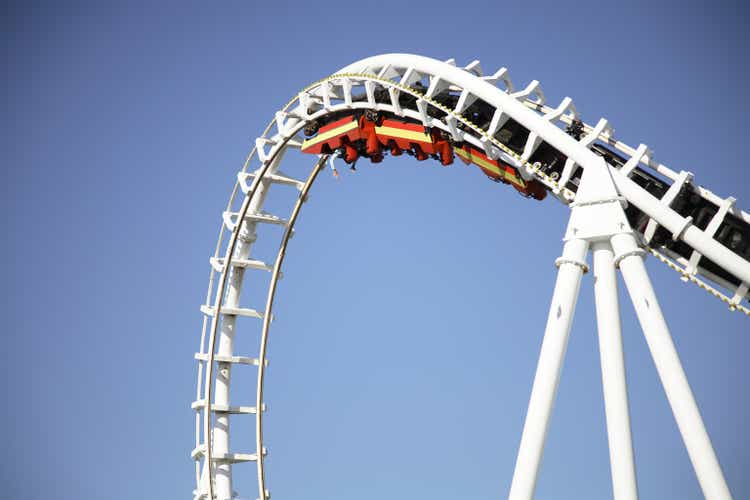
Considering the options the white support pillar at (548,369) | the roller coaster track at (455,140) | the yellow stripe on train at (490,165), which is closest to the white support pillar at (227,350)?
the roller coaster track at (455,140)

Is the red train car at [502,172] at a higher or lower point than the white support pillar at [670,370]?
higher

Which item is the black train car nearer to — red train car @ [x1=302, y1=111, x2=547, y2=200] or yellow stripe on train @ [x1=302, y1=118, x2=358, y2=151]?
red train car @ [x1=302, y1=111, x2=547, y2=200]

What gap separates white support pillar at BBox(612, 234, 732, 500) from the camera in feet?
61.8

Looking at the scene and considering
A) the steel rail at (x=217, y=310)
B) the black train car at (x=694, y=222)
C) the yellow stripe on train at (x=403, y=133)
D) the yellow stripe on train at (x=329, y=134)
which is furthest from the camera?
the steel rail at (x=217, y=310)

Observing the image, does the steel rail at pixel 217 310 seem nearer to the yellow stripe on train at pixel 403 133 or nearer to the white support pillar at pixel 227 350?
the white support pillar at pixel 227 350

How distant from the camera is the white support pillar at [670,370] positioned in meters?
18.8

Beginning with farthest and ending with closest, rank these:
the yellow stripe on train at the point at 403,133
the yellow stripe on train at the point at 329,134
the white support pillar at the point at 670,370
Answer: the yellow stripe on train at the point at 329,134 < the yellow stripe on train at the point at 403,133 < the white support pillar at the point at 670,370

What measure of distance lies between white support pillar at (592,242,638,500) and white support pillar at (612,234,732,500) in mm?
396

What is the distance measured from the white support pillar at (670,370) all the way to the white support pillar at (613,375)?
40 centimetres

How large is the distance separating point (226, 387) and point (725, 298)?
19106mm

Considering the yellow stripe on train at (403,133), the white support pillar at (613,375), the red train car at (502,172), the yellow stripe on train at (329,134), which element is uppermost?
the yellow stripe on train at (329,134)

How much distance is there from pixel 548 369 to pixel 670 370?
2171 mm

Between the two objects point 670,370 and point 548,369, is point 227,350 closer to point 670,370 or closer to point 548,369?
point 548,369

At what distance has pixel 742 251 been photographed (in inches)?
886
